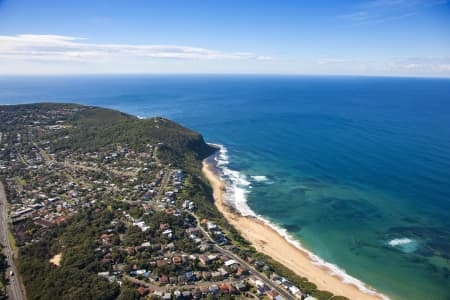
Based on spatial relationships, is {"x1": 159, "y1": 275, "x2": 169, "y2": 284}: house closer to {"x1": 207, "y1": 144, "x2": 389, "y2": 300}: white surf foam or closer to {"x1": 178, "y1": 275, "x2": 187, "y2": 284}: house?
{"x1": 178, "y1": 275, "x2": 187, "y2": 284}: house

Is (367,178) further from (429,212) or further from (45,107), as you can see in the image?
(45,107)

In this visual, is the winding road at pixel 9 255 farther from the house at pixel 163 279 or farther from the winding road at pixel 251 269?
the winding road at pixel 251 269

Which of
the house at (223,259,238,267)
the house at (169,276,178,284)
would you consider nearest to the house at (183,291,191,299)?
the house at (169,276,178,284)

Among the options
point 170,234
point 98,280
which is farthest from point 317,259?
point 98,280

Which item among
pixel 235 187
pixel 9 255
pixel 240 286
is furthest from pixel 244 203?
pixel 9 255

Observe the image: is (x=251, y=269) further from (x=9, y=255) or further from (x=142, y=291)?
(x=9, y=255)

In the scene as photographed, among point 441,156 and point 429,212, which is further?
point 441,156

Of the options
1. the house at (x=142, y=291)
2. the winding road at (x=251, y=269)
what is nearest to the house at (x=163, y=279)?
the house at (x=142, y=291)
